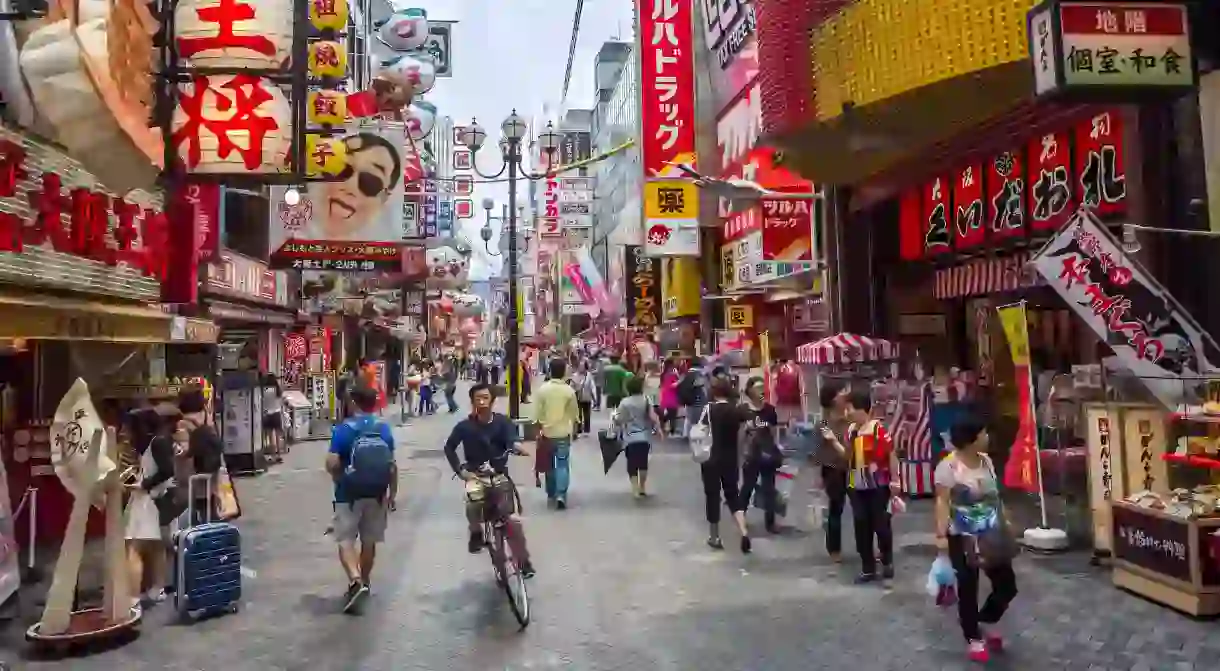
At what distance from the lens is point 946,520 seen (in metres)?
6.00

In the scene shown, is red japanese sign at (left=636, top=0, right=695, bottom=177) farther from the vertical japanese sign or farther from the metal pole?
the metal pole

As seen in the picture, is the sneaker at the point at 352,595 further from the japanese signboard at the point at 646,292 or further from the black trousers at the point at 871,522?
the japanese signboard at the point at 646,292

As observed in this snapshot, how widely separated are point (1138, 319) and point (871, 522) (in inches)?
114

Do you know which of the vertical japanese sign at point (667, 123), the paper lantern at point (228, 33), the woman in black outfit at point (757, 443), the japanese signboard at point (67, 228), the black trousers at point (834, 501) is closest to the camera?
the japanese signboard at point (67, 228)

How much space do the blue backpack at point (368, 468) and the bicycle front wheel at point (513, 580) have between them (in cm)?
103

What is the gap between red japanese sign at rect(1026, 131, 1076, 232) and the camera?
37.5 feet

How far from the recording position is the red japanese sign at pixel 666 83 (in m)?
22.4

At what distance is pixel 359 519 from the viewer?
7602 millimetres

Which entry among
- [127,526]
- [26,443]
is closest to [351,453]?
[127,526]

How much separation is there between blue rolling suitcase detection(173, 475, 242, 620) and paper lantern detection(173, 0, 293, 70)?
4.51 meters

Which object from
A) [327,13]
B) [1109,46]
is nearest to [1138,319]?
[1109,46]

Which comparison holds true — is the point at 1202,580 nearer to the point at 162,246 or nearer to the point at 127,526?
the point at 127,526

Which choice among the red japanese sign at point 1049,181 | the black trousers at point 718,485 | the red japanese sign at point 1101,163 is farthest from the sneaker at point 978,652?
the red japanese sign at point 1049,181

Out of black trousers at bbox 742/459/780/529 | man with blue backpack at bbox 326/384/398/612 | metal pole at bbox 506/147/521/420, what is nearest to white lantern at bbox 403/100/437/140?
metal pole at bbox 506/147/521/420
